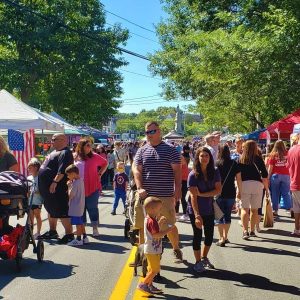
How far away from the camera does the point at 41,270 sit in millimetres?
6070

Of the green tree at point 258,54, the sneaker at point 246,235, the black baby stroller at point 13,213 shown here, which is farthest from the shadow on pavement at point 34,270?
the green tree at point 258,54

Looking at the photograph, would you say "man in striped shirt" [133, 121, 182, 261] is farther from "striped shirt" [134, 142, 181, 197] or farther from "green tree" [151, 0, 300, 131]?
"green tree" [151, 0, 300, 131]

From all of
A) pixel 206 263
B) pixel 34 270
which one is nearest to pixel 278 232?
pixel 206 263

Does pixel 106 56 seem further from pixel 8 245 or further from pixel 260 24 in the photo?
pixel 8 245

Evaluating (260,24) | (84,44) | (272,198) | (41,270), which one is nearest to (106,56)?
(84,44)

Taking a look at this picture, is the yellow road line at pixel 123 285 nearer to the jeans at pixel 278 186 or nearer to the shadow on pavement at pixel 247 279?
the shadow on pavement at pixel 247 279

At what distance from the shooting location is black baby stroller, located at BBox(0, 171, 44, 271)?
228 inches

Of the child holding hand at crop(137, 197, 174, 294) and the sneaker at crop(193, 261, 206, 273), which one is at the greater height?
the child holding hand at crop(137, 197, 174, 294)

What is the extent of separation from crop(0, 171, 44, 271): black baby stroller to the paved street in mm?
274

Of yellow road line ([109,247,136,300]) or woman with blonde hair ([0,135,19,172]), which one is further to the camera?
woman with blonde hair ([0,135,19,172])

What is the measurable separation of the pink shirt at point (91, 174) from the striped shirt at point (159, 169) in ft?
8.78

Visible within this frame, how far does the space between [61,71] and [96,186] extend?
27.0 m

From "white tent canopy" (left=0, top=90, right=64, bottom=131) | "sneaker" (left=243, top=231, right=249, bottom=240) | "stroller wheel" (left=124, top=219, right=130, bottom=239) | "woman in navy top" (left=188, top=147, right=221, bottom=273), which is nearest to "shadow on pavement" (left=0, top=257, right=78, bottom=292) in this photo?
"woman in navy top" (left=188, top=147, right=221, bottom=273)

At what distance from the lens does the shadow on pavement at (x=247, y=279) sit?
207 inches
